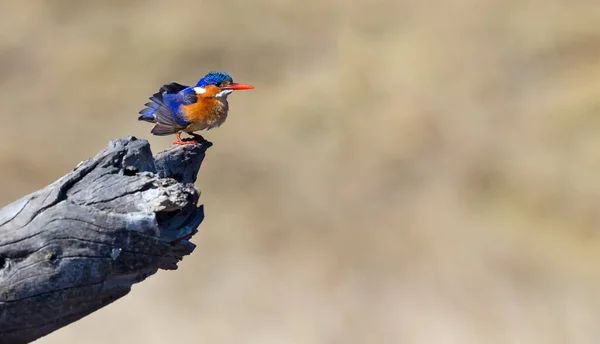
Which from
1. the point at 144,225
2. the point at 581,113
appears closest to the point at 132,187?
the point at 144,225

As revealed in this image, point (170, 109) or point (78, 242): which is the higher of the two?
point (170, 109)

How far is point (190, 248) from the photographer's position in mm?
1164

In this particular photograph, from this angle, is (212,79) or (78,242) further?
(212,79)

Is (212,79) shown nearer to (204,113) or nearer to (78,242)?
(204,113)

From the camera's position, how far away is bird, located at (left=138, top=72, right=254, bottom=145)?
166cm

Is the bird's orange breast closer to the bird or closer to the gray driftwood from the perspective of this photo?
the bird

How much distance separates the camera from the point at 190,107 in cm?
165

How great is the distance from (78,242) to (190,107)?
651 millimetres

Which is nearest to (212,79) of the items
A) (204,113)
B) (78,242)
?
(204,113)

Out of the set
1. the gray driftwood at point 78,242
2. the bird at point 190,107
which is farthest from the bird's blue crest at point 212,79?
the gray driftwood at point 78,242

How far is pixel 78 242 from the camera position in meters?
A: 1.05

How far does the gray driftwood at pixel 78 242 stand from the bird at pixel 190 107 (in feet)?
1.80

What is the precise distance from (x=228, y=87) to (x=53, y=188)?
2.34 feet

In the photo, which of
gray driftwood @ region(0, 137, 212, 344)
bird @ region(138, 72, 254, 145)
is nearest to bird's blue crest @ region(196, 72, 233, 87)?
bird @ region(138, 72, 254, 145)
